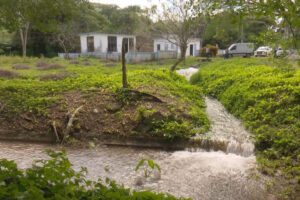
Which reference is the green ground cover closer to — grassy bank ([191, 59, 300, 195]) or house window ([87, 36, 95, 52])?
grassy bank ([191, 59, 300, 195])

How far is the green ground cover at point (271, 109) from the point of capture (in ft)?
20.3

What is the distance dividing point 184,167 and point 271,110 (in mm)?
4131

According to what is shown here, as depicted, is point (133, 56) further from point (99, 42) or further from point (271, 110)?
point (271, 110)

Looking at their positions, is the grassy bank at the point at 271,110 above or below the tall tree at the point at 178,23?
below

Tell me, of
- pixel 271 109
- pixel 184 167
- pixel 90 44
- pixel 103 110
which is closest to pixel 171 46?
pixel 90 44

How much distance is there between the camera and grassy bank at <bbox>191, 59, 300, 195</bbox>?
20.2ft

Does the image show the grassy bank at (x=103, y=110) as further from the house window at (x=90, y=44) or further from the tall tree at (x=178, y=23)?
the house window at (x=90, y=44)

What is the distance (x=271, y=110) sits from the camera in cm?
832

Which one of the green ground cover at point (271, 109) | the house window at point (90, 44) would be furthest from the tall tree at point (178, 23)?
the house window at point (90, 44)

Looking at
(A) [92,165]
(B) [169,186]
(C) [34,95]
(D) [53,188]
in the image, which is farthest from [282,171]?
(C) [34,95]

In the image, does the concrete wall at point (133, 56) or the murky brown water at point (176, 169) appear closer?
the murky brown water at point (176, 169)

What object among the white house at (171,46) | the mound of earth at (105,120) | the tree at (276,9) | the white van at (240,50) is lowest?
the mound of earth at (105,120)

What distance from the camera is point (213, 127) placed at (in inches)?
340

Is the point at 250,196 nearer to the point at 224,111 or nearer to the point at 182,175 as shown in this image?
the point at 182,175
